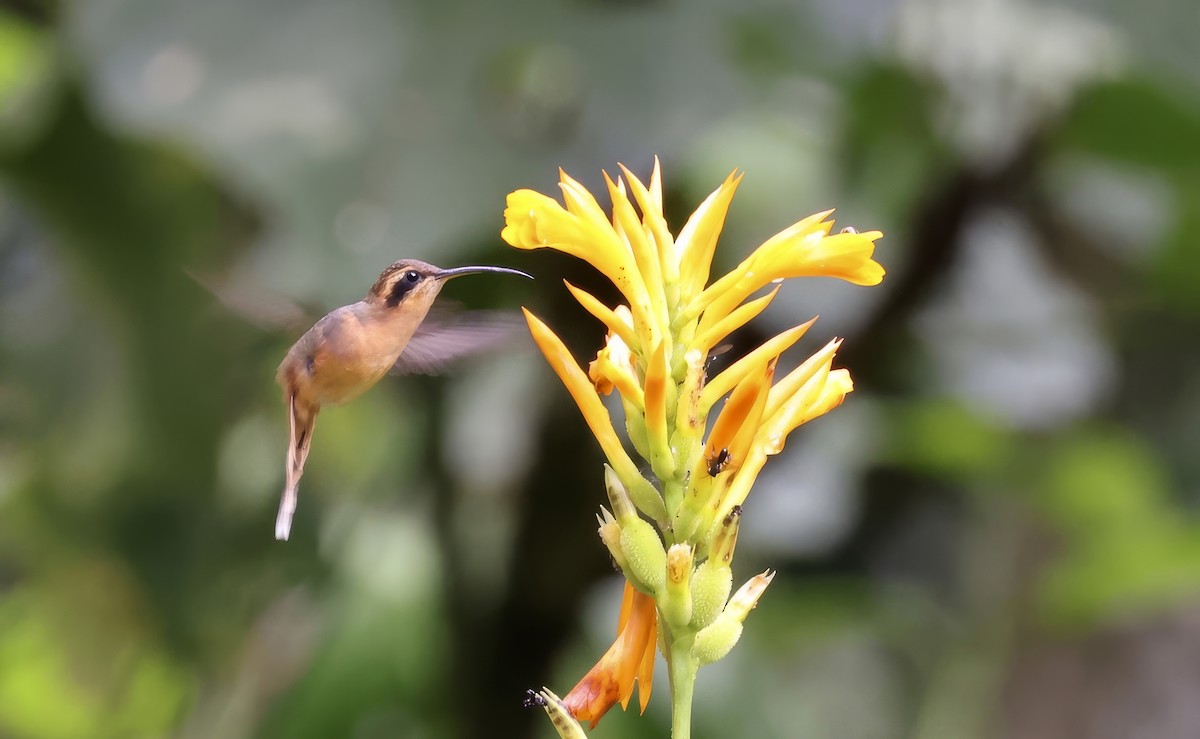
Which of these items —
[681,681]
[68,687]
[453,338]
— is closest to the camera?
[681,681]

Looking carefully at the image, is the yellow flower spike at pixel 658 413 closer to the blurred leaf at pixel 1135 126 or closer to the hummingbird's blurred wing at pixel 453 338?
the hummingbird's blurred wing at pixel 453 338

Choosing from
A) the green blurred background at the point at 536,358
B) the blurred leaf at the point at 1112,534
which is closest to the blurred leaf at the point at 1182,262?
the green blurred background at the point at 536,358

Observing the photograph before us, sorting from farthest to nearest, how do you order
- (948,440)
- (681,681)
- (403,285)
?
1. (948,440)
2. (403,285)
3. (681,681)

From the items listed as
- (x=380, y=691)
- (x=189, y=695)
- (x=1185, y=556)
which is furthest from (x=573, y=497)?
(x=1185, y=556)

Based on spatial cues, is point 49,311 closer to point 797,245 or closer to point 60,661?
point 60,661

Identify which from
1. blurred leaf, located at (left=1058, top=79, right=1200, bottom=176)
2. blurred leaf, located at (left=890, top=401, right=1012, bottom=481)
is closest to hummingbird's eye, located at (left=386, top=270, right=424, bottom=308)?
blurred leaf, located at (left=1058, top=79, right=1200, bottom=176)

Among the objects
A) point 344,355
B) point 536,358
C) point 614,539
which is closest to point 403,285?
point 344,355

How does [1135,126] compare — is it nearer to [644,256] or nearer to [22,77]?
[644,256]
